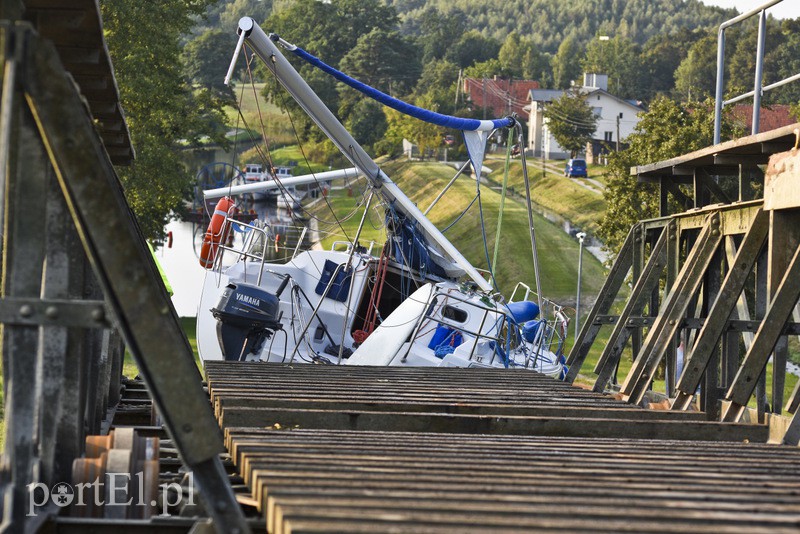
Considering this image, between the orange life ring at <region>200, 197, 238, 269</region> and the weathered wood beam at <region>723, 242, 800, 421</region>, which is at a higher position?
the weathered wood beam at <region>723, 242, 800, 421</region>

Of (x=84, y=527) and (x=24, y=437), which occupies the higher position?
(x=24, y=437)

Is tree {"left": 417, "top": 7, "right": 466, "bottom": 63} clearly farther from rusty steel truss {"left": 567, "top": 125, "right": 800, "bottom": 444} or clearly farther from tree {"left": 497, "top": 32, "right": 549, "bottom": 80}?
rusty steel truss {"left": 567, "top": 125, "right": 800, "bottom": 444}

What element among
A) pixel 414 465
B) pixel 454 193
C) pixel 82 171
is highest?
pixel 82 171

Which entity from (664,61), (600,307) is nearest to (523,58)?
(664,61)

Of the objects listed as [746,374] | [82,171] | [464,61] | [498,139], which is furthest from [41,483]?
[464,61]

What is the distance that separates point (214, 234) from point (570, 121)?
2513 inches

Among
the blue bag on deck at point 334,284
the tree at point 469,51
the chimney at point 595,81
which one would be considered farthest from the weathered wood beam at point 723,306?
the tree at point 469,51

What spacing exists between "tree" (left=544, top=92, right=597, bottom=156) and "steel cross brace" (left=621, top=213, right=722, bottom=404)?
74304 millimetres

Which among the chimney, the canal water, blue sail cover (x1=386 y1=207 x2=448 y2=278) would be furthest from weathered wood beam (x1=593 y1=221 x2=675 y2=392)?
the chimney

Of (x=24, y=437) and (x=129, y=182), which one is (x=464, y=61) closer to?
(x=129, y=182)

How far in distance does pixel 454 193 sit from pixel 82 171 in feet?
231

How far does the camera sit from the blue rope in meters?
21.1

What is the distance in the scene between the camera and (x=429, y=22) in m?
169

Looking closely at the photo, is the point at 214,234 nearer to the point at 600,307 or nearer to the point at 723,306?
the point at 600,307
